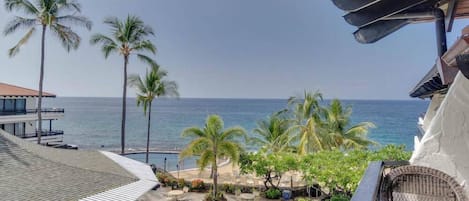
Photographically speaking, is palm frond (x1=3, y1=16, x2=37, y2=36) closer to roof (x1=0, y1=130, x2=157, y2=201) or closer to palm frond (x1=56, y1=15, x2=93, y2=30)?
palm frond (x1=56, y1=15, x2=93, y2=30)

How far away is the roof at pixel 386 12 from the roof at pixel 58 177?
6.88 metres

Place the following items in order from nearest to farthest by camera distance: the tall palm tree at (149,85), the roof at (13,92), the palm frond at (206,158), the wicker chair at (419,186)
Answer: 1. the wicker chair at (419,186)
2. the palm frond at (206,158)
3. the roof at (13,92)
4. the tall palm tree at (149,85)

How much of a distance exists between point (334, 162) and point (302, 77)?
80182mm

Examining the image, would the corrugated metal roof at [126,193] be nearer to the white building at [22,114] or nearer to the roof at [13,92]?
the white building at [22,114]

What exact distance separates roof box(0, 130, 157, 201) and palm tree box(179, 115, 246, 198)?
5.89 m

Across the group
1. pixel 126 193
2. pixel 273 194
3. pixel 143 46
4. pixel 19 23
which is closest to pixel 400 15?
pixel 126 193

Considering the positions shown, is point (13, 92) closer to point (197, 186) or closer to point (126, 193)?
point (197, 186)

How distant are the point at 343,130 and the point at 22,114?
818 inches

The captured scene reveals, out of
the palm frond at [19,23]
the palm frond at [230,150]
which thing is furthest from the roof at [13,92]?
the palm frond at [230,150]

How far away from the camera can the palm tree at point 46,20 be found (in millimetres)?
20219

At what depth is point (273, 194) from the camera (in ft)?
57.1

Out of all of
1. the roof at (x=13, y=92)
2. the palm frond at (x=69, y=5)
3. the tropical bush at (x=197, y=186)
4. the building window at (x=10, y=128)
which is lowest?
the tropical bush at (x=197, y=186)

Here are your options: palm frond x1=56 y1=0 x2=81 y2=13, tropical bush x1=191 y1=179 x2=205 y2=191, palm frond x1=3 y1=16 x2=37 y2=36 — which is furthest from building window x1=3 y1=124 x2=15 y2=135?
tropical bush x1=191 y1=179 x2=205 y2=191

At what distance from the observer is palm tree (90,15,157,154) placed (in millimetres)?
22984
